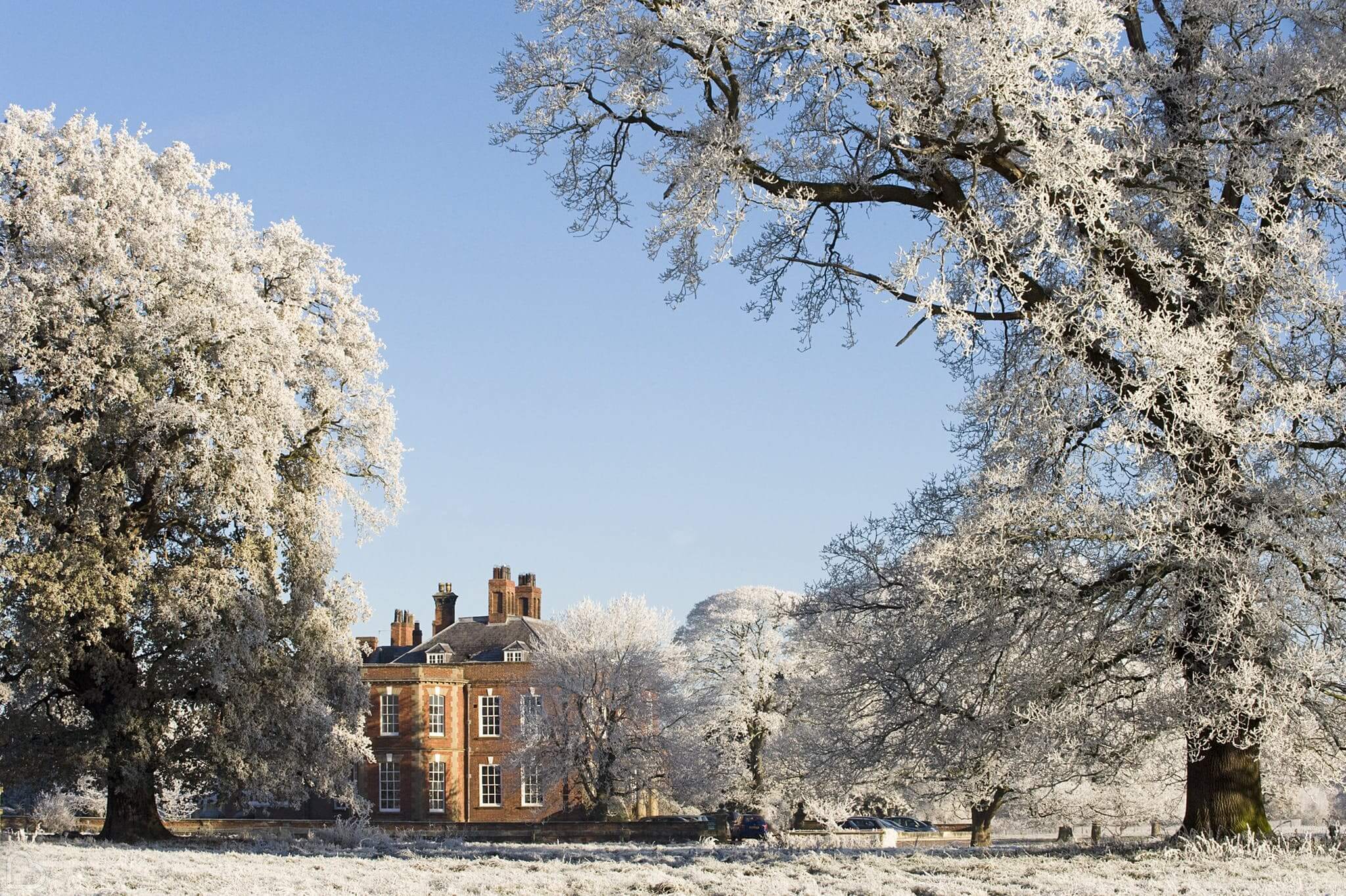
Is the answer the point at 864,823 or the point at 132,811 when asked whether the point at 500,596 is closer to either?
the point at 864,823

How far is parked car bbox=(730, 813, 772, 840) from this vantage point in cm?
3912

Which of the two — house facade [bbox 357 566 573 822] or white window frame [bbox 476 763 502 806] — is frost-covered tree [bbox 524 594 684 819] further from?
white window frame [bbox 476 763 502 806]

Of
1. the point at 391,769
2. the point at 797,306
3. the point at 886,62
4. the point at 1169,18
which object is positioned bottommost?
the point at 391,769

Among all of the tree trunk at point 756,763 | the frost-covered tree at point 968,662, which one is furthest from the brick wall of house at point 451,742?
the frost-covered tree at point 968,662

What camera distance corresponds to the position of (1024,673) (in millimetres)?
13797

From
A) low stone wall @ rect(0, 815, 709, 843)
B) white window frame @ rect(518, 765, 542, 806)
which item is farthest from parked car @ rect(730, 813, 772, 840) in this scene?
white window frame @ rect(518, 765, 542, 806)

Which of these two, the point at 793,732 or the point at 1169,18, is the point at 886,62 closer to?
the point at 1169,18

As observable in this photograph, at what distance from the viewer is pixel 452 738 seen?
52656mm

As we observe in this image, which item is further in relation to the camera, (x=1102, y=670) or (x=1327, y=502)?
(x=1102, y=670)

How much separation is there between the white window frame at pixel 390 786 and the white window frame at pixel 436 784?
115cm

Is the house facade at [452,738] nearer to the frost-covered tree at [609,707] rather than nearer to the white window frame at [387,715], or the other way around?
the white window frame at [387,715]

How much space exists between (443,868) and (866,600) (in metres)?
5.89

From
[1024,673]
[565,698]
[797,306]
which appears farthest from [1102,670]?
[565,698]

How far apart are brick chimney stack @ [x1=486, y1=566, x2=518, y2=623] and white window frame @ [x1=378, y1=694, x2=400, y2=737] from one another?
6321 mm
